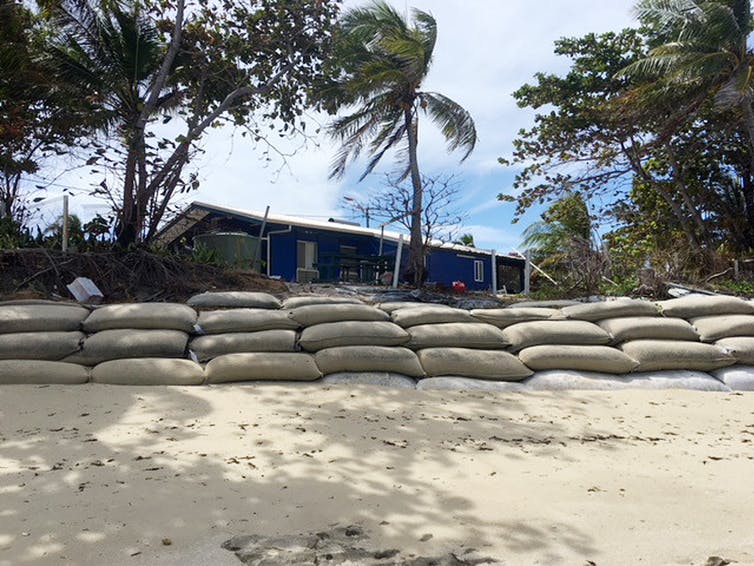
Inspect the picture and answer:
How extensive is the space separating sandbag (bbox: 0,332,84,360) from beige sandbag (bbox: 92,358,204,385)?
1.39 ft

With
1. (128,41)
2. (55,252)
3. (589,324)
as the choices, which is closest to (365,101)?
(128,41)

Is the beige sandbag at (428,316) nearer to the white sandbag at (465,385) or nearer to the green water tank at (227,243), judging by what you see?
the white sandbag at (465,385)

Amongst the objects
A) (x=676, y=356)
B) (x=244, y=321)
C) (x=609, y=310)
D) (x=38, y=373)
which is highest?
(x=609, y=310)

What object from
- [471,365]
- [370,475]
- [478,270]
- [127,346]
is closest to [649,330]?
[471,365]

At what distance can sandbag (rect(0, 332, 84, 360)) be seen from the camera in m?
4.24

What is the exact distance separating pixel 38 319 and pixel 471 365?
381cm

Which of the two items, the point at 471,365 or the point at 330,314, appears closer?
the point at 471,365

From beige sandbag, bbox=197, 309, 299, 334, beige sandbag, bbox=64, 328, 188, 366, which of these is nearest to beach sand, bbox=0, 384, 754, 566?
beige sandbag, bbox=64, 328, 188, 366

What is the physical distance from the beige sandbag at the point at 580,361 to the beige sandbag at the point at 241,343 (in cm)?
214

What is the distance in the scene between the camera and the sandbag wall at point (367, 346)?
4227mm

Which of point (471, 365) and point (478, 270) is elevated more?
point (478, 270)

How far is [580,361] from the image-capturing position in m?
4.68

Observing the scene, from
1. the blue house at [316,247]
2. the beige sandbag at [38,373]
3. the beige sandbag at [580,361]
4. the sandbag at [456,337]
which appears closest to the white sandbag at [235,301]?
the sandbag at [456,337]

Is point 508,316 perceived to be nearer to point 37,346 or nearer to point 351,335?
point 351,335
